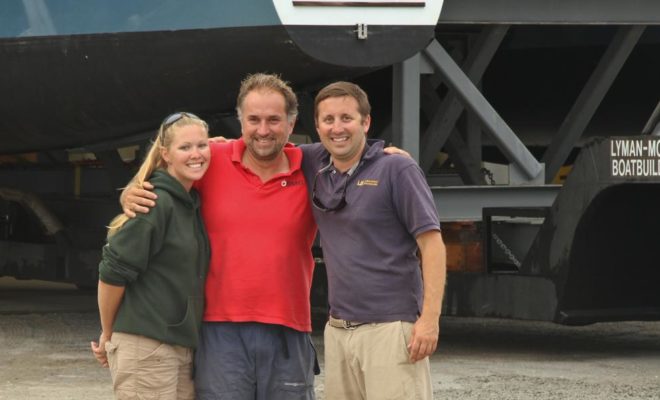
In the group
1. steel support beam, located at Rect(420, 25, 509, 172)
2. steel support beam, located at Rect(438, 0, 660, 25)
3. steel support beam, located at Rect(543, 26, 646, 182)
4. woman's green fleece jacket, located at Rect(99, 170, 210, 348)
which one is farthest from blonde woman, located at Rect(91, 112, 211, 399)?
steel support beam, located at Rect(543, 26, 646, 182)

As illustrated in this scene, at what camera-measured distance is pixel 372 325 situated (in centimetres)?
483

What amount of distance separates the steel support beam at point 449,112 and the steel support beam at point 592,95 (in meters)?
0.82

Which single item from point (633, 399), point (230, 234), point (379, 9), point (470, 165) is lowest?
point (633, 399)

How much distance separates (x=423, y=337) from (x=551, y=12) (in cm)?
596

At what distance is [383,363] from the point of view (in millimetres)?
4812

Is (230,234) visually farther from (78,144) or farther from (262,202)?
(78,144)

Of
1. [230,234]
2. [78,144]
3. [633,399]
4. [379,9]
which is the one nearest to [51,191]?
[78,144]

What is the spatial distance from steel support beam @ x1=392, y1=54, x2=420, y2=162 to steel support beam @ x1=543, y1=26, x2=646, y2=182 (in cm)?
170

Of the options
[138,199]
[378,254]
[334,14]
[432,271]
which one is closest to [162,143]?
[138,199]

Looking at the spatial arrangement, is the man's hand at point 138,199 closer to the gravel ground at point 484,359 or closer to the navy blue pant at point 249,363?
the navy blue pant at point 249,363

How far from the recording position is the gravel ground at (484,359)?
321 inches

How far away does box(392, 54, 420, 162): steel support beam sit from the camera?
32.5ft

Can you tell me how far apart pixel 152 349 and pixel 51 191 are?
8.73 meters

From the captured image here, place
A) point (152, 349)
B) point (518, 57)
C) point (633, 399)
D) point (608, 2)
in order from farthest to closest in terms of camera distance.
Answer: point (518, 57)
point (608, 2)
point (633, 399)
point (152, 349)
